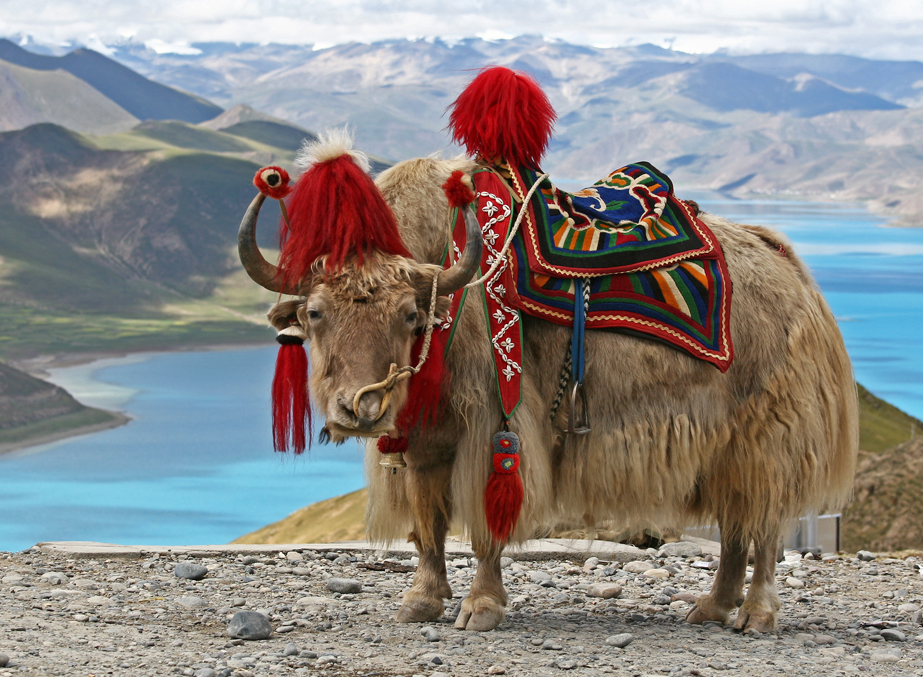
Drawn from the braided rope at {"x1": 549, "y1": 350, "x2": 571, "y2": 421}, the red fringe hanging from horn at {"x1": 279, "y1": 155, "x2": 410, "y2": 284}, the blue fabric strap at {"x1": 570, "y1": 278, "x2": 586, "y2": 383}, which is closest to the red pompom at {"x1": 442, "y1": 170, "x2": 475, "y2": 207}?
the red fringe hanging from horn at {"x1": 279, "y1": 155, "x2": 410, "y2": 284}

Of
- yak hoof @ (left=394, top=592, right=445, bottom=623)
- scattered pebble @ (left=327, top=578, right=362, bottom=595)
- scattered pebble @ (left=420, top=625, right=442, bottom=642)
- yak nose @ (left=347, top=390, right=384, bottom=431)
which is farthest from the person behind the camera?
scattered pebble @ (left=327, top=578, right=362, bottom=595)

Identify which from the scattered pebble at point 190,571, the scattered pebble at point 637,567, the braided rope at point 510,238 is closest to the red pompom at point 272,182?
the braided rope at point 510,238

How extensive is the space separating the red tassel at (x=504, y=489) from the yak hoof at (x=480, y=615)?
41 cm

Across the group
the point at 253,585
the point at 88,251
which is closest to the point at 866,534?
the point at 253,585

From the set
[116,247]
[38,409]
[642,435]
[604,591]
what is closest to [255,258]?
[642,435]

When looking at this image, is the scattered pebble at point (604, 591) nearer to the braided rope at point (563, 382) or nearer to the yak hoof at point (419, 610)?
the yak hoof at point (419, 610)

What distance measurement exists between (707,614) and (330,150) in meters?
2.76

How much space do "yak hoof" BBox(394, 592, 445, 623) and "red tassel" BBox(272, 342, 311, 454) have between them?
3.26 feet

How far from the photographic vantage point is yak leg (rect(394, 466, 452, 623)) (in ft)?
13.4

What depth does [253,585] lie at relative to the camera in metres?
4.96

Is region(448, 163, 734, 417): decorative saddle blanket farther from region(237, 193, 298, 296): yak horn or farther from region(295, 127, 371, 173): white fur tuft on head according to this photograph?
region(237, 193, 298, 296): yak horn

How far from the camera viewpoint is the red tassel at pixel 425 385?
3541 millimetres

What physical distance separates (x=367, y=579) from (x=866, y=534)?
7.87 meters

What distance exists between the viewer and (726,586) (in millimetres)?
4547
